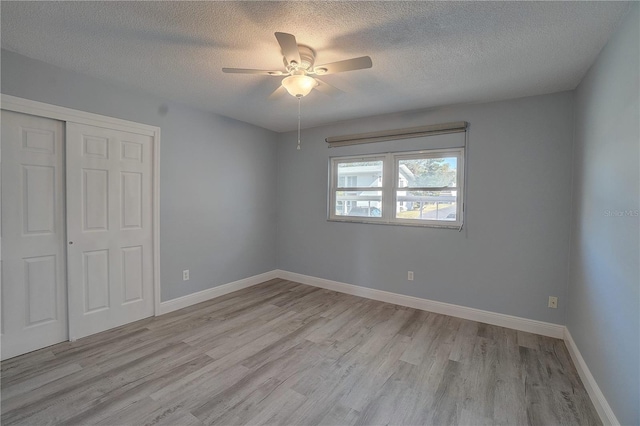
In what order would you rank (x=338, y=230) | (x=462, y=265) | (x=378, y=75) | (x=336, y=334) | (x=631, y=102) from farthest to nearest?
(x=338, y=230) < (x=462, y=265) < (x=336, y=334) < (x=378, y=75) < (x=631, y=102)

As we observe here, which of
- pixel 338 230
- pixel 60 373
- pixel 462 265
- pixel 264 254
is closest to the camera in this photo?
pixel 60 373

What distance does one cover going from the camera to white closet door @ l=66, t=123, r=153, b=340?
2.62m

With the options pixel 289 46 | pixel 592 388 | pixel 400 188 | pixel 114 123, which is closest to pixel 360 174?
pixel 400 188

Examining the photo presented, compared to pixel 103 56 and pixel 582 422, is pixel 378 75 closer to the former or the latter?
pixel 103 56

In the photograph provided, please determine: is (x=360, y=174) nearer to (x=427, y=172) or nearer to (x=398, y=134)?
(x=398, y=134)

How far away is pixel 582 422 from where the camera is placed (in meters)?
1.72

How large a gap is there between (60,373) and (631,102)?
4173mm

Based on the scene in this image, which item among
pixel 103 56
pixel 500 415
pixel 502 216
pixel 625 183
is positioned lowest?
pixel 500 415

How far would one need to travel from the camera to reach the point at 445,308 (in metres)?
3.36

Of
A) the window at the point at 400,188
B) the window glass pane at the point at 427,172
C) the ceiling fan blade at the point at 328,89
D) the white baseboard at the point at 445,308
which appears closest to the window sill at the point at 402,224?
the window at the point at 400,188

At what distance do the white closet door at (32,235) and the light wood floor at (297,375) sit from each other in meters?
0.22

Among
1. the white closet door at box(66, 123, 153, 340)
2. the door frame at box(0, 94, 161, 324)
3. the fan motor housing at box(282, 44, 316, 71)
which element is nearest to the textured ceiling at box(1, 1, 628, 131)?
the fan motor housing at box(282, 44, 316, 71)

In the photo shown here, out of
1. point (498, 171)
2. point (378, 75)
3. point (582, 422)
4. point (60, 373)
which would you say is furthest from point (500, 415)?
point (60, 373)

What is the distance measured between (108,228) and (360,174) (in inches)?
121
